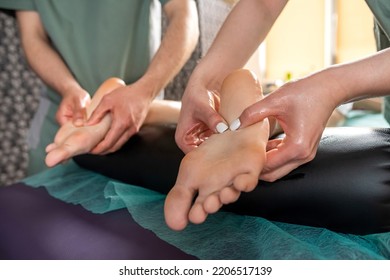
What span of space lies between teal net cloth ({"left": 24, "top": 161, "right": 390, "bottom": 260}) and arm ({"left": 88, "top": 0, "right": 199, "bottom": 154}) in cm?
15

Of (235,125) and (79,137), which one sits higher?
(235,125)

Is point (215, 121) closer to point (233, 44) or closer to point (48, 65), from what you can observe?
point (233, 44)

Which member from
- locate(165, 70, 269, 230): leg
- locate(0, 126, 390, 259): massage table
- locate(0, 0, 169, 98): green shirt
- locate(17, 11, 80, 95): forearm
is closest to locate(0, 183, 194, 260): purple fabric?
locate(0, 126, 390, 259): massage table

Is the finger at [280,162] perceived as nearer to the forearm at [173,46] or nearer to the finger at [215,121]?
the finger at [215,121]

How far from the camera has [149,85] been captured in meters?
1.01

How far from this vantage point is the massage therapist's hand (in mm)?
845

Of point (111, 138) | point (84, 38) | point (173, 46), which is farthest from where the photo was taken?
point (84, 38)

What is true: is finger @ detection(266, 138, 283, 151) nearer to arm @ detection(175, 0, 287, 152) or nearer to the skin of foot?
arm @ detection(175, 0, 287, 152)

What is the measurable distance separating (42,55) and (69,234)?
0.72m

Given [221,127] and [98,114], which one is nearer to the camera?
[221,127]

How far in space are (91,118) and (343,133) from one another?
50 cm

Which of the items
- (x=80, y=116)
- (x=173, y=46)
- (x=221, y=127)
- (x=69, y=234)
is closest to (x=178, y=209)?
(x=221, y=127)

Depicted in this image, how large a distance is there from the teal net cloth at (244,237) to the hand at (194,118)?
124 millimetres
